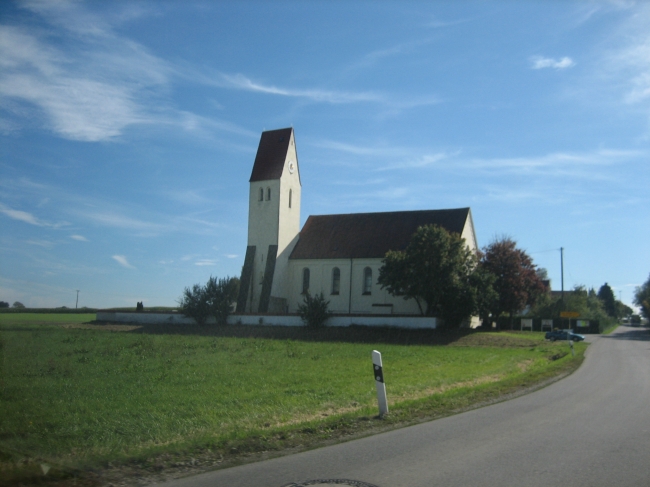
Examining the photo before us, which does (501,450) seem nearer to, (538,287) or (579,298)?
(538,287)

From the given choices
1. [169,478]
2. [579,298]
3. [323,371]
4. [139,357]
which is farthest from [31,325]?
[579,298]

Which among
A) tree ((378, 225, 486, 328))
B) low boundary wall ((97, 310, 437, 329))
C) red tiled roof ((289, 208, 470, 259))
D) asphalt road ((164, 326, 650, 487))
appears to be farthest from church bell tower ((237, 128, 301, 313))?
asphalt road ((164, 326, 650, 487))

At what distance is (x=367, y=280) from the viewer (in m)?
51.5

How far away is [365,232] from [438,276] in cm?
1446

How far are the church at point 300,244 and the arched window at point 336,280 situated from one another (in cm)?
9

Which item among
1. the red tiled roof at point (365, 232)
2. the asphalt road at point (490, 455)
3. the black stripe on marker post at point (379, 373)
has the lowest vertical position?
the asphalt road at point (490, 455)

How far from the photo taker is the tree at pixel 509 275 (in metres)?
51.5

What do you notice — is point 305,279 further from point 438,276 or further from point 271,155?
point 438,276

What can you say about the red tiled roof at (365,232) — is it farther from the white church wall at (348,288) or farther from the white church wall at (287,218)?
the white church wall at (287,218)

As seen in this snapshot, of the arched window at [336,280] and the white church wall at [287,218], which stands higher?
the white church wall at [287,218]

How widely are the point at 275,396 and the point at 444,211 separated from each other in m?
41.5

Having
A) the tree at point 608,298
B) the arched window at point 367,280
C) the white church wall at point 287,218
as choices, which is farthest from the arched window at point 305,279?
the tree at point 608,298

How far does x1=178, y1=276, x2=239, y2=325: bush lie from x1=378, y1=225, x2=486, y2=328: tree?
13575mm

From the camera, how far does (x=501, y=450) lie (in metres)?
7.81
